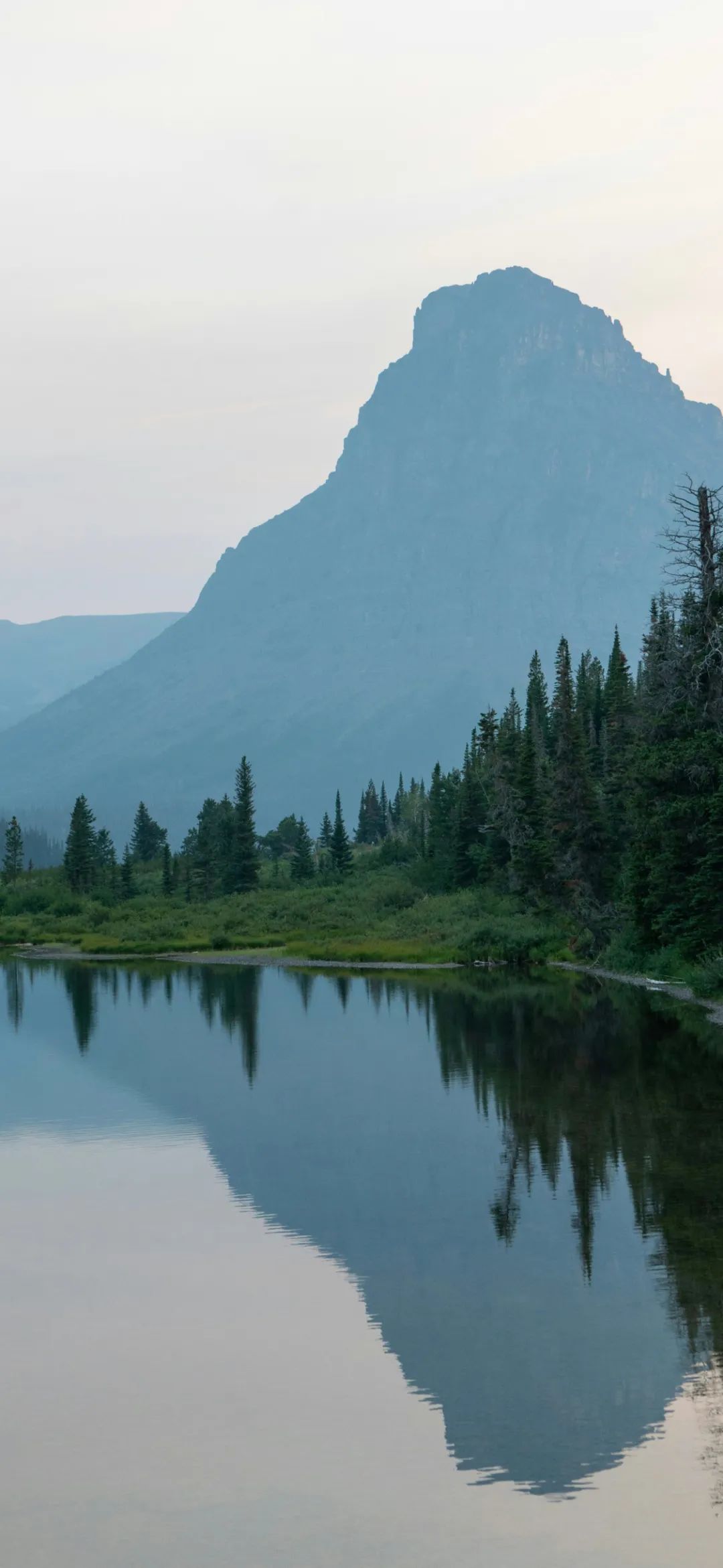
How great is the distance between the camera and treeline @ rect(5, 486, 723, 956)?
51312mm

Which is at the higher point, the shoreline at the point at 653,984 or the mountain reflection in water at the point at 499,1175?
the shoreline at the point at 653,984

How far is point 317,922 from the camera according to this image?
99562 mm

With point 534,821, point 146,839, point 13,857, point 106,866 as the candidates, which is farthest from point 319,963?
point 146,839

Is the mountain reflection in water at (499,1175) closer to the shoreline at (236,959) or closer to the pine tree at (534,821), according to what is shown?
the shoreline at (236,959)

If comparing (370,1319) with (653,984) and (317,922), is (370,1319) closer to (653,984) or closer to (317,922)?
(653,984)

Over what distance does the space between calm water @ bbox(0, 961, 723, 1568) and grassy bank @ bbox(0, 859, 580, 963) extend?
39618mm

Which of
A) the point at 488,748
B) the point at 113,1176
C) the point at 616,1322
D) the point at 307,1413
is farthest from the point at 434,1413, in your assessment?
the point at 488,748

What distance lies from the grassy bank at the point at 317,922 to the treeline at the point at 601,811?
8.50 ft

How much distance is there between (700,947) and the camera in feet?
170

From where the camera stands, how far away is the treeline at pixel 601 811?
5131 cm

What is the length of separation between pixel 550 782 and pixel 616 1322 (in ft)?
210

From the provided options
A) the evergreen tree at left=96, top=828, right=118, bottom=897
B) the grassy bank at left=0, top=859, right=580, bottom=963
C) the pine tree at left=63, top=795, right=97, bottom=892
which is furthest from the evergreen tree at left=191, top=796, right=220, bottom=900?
the pine tree at left=63, top=795, right=97, bottom=892

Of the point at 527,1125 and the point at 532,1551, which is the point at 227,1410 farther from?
the point at 527,1125

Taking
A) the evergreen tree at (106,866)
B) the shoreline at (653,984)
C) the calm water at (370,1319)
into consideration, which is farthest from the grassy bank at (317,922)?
the calm water at (370,1319)
